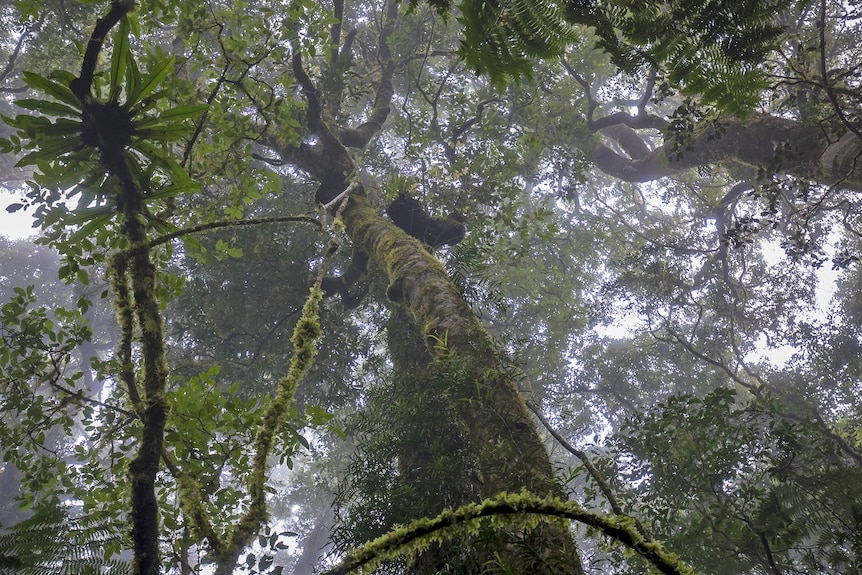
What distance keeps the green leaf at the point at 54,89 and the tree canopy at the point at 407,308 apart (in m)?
0.02

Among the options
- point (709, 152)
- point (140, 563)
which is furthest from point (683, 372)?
point (140, 563)

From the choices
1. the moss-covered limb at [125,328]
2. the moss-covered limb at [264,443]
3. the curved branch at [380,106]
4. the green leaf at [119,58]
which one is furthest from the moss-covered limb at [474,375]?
the curved branch at [380,106]

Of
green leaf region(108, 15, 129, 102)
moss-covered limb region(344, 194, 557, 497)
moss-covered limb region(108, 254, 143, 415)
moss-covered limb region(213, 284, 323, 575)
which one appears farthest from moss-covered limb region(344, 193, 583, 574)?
green leaf region(108, 15, 129, 102)

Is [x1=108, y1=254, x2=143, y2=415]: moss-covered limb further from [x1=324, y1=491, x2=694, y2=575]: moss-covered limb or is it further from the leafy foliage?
the leafy foliage

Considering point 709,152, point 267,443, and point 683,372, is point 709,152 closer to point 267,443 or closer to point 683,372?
point 683,372

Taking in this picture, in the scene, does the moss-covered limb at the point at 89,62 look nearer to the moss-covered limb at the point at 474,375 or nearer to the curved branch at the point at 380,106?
the moss-covered limb at the point at 474,375

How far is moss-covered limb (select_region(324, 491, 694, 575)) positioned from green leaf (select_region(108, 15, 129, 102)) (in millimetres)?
2367

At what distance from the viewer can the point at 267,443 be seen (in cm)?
235

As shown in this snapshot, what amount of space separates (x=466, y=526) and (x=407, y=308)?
3.78 m

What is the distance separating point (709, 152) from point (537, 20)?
686cm

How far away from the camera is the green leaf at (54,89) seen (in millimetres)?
2443

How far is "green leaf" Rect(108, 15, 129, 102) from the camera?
8.18 ft

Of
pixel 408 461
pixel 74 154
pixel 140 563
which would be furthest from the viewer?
pixel 408 461

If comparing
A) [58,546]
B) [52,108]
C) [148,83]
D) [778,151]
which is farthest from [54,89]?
[778,151]
